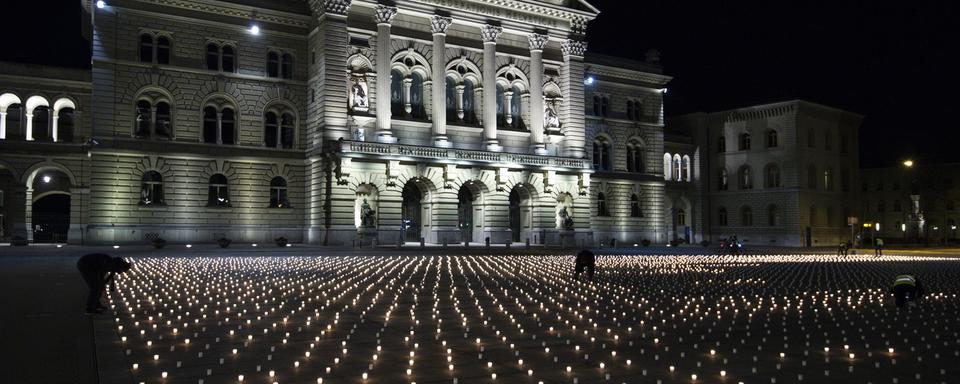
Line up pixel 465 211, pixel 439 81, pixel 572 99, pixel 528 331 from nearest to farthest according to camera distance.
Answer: pixel 528 331, pixel 439 81, pixel 465 211, pixel 572 99

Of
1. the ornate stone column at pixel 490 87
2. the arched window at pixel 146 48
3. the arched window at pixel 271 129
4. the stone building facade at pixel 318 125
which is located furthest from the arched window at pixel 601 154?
the arched window at pixel 146 48

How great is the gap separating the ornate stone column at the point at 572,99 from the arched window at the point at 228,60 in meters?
24.4

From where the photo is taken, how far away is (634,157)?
73.9 metres

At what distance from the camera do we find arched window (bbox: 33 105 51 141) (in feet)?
185

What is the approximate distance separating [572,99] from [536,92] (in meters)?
3.32

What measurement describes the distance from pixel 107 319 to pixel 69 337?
226 centimetres


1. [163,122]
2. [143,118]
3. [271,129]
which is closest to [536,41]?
[271,129]

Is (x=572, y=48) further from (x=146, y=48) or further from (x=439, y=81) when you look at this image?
(x=146, y=48)

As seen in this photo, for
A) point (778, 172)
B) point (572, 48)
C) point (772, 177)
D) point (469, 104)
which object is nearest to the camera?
point (469, 104)

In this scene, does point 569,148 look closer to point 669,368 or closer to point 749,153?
point 749,153

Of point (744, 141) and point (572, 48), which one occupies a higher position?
point (572, 48)

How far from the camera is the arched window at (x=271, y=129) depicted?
56375 mm

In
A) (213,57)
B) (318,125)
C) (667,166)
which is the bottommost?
(667,166)

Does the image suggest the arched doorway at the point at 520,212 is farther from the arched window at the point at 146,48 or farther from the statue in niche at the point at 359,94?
the arched window at the point at 146,48
